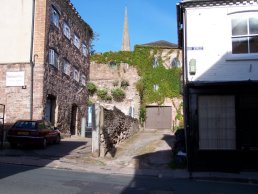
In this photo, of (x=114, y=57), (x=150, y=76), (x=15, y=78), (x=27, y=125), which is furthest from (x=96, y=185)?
(x=114, y=57)

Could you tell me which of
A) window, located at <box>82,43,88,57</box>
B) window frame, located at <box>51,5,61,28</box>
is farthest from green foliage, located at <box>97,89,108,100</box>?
window frame, located at <box>51,5,61,28</box>

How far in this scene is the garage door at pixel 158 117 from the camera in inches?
1417

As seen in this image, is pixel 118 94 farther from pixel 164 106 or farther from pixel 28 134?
pixel 28 134

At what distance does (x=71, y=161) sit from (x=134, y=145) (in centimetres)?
675

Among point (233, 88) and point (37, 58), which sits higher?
point (37, 58)

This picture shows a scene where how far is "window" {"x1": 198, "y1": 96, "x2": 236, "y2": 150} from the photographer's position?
561 inches

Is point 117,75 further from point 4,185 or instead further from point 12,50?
point 4,185

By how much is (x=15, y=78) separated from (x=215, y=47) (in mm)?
14443

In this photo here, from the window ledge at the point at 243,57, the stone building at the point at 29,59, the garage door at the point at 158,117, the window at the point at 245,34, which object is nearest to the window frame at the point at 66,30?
the stone building at the point at 29,59

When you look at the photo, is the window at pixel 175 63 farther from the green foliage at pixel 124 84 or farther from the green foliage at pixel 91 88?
the green foliage at pixel 91 88

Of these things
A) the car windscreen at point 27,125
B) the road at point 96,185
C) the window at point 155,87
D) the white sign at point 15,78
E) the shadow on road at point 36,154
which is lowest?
the road at point 96,185

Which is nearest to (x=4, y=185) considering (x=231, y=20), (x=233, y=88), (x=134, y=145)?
(x=233, y=88)

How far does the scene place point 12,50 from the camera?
25.0 m

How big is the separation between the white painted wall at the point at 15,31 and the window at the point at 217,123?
14.0 m
